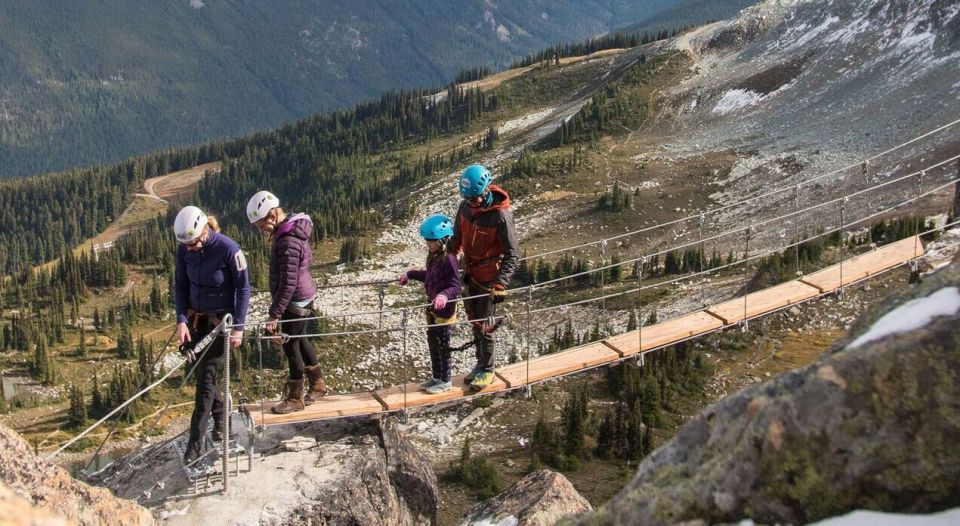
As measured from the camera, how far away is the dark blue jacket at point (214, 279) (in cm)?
1149

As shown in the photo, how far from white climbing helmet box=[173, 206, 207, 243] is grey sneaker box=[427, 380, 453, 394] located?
4493 millimetres

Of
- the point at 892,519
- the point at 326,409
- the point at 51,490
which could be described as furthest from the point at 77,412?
the point at 892,519

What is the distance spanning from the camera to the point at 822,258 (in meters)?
28.1

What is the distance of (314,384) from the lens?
13734 millimetres

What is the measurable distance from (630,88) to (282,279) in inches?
3153

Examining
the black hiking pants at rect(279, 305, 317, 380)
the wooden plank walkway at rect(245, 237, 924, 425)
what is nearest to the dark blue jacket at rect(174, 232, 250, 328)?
→ the black hiking pants at rect(279, 305, 317, 380)

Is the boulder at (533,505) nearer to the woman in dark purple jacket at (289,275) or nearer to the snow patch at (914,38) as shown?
the woman in dark purple jacket at (289,275)

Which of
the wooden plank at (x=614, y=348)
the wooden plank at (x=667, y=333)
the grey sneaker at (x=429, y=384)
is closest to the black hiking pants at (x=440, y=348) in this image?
the grey sneaker at (x=429, y=384)

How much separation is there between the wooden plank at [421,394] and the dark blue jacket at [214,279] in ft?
9.48

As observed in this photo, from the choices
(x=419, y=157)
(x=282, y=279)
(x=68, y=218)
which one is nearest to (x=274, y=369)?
(x=282, y=279)

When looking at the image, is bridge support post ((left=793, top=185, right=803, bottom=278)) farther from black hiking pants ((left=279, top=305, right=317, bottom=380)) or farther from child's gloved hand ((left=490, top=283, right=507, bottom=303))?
black hiking pants ((left=279, top=305, right=317, bottom=380))

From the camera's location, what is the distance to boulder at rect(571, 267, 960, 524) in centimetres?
610

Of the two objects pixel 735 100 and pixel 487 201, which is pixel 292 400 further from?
pixel 735 100

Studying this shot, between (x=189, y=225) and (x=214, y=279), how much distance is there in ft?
2.92
